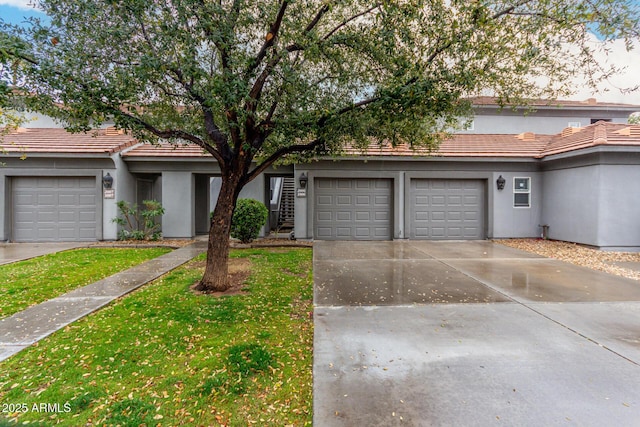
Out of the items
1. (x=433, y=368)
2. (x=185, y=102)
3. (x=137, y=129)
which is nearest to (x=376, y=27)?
(x=185, y=102)

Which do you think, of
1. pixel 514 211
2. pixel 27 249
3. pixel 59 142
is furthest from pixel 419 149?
pixel 59 142

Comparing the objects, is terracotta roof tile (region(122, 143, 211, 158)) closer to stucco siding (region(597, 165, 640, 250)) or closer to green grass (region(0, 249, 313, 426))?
green grass (region(0, 249, 313, 426))


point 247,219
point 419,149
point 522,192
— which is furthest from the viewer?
point 522,192

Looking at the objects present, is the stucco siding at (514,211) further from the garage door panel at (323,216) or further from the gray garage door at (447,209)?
the garage door panel at (323,216)

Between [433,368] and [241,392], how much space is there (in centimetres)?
180

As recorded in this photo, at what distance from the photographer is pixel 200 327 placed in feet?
13.4

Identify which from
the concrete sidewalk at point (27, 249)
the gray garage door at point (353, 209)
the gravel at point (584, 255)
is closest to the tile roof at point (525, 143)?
the gray garage door at point (353, 209)

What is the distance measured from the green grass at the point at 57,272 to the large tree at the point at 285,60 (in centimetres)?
260

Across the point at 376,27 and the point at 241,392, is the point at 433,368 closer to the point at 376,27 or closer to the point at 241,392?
the point at 241,392

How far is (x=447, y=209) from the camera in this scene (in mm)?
11938

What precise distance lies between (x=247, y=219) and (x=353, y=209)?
389 cm

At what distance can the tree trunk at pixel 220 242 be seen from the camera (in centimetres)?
561

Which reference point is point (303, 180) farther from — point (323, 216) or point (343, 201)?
point (343, 201)

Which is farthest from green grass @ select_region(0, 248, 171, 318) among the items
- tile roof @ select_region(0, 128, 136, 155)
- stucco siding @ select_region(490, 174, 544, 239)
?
stucco siding @ select_region(490, 174, 544, 239)
